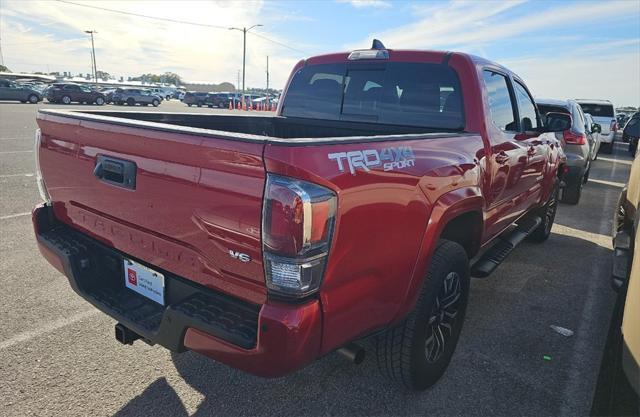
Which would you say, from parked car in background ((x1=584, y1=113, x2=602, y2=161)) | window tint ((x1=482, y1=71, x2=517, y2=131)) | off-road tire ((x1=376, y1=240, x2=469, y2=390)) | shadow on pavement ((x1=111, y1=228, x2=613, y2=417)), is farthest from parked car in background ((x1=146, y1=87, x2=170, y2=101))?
off-road tire ((x1=376, y1=240, x2=469, y2=390))

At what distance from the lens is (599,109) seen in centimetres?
1859

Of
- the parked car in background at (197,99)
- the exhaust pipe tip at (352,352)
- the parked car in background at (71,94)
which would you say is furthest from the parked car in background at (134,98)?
the exhaust pipe tip at (352,352)

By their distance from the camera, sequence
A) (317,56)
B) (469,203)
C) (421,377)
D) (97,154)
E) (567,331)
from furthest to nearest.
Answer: (317,56) < (567,331) < (469,203) < (421,377) < (97,154)

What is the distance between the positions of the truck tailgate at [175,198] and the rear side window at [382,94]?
77.9 inches

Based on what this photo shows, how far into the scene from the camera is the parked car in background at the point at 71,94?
3238cm

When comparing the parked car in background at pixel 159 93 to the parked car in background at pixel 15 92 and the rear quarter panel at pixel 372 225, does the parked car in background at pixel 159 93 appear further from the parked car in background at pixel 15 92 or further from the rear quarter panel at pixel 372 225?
the rear quarter panel at pixel 372 225

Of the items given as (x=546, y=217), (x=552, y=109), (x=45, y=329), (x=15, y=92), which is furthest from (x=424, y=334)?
(x=15, y=92)

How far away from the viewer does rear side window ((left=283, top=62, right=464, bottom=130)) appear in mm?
3266

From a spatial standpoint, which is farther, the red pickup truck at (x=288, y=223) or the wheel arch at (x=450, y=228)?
the wheel arch at (x=450, y=228)

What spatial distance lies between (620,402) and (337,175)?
239 centimetres

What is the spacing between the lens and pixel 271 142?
163 centimetres

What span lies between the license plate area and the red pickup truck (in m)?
0.01

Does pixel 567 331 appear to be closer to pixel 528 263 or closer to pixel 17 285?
pixel 528 263

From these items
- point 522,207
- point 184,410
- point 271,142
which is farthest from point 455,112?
point 184,410
